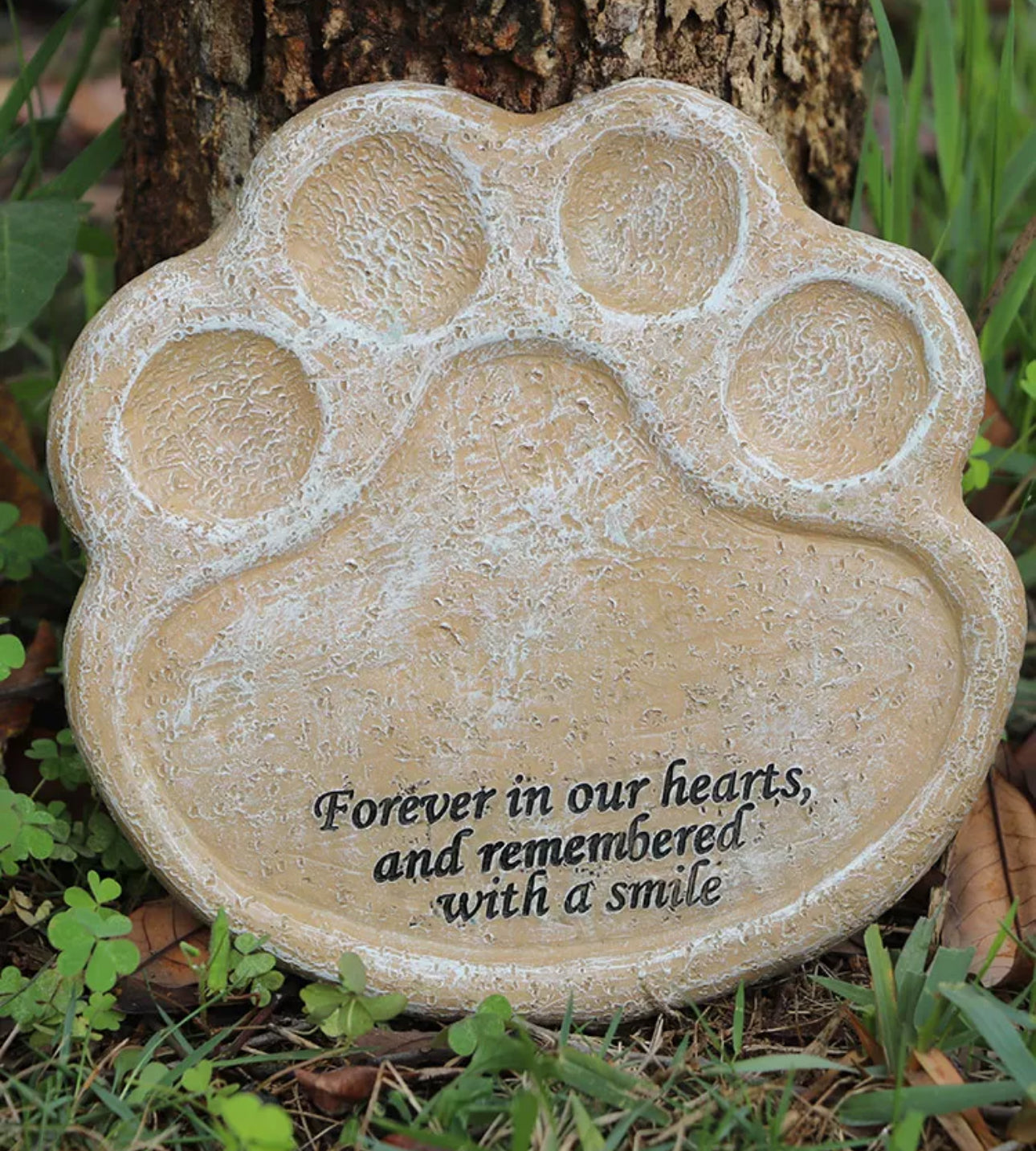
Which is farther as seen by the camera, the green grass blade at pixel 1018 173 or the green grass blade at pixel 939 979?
the green grass blade at pixel 1018 173

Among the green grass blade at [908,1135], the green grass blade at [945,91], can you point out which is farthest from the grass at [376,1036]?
the green grass blade at [945,91]

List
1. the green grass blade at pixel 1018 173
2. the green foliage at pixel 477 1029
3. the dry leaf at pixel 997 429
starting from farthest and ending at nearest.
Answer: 1. the dry leaf at pixel 997 429
2. the green grass blade at pixel 1018 173
3. the green foliage at pixel 477 1029

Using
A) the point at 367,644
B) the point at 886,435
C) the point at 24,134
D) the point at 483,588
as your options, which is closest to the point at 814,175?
the point at 886,435

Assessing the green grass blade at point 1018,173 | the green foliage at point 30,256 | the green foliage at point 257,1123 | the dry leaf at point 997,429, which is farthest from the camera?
the dry leaf at point 997,429

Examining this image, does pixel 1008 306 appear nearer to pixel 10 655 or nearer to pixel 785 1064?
pixel 785 1064

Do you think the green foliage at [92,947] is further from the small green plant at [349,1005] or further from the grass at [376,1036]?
the small green plant at [349,1005]

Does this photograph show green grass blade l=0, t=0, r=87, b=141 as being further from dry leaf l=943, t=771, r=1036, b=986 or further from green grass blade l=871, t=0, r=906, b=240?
dry leaf l=943, t=771, r=1036, b=986

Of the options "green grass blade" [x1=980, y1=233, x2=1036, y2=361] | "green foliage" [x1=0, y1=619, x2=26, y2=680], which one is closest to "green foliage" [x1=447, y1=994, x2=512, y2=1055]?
"green foliage" [x1=0, y1=619, x2=26, y2=680]
